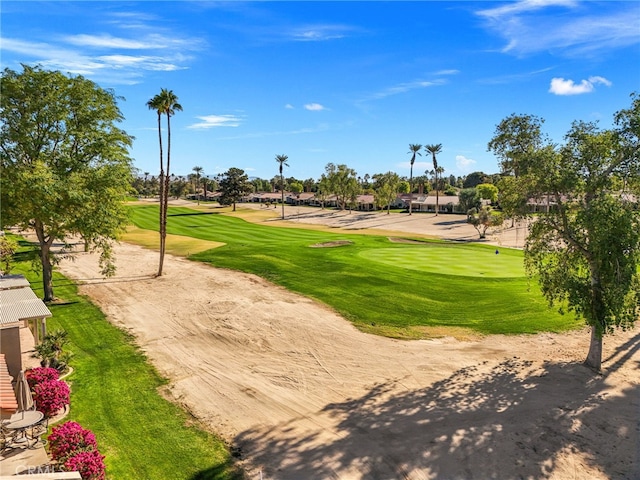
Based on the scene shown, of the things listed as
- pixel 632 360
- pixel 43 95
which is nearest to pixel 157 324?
pixel 43 95

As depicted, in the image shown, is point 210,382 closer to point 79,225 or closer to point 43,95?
point 79,225

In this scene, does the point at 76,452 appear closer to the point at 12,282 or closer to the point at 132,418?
the point at 132,418

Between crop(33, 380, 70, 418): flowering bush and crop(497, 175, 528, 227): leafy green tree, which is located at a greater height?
crop(497, 175, 528, 227): leafy green tree

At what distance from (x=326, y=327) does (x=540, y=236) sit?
11.0 metres

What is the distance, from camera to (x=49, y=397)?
1351 centimetres

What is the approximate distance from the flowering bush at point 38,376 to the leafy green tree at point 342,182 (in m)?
116

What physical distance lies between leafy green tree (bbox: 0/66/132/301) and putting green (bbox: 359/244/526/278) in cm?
2301

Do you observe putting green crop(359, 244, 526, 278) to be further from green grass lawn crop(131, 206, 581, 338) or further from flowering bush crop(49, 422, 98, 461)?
flowering bush crop(49, 422, 98, 461)

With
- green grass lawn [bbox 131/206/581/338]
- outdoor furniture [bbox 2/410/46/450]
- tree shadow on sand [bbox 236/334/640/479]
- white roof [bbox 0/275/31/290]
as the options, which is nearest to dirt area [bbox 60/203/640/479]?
tree shadow on sand [bbox 236/334/640/479]

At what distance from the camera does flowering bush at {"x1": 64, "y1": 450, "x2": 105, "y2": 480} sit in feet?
33.0

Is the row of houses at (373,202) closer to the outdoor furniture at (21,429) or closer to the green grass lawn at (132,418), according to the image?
the green grass lawn at (132,418)

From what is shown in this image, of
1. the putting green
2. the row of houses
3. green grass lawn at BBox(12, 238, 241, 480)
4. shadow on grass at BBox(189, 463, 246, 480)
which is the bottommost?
shadow on grass at BBox(189, 463, 246, 480)

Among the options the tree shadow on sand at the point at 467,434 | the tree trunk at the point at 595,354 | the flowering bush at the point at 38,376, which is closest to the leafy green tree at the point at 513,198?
the tree trunk at the point at 595,354

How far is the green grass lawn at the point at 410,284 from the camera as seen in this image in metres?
23.7
